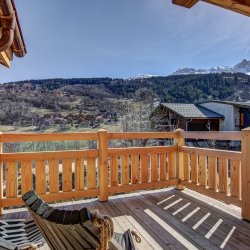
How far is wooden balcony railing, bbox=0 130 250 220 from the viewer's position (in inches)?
130

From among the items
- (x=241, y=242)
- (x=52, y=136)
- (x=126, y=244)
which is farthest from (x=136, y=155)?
(x=126, y=244)

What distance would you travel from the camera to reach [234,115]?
21.2 m

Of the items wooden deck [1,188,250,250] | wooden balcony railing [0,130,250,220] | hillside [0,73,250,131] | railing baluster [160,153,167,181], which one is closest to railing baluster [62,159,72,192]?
wooden balcony railing [0,130,250,220]

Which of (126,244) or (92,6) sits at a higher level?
(92,6)

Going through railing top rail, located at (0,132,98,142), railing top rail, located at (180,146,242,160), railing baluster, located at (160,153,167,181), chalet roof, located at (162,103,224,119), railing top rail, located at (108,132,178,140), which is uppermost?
chalet roof, located at (162,103,224,119)

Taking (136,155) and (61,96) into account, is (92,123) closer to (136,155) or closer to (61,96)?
(61,96)

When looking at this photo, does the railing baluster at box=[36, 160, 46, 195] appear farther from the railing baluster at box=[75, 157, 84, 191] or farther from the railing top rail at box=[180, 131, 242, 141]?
the railing top rail at box=[180, 131, 242, 141]

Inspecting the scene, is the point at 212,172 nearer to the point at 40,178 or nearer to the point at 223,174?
the point at 223,174

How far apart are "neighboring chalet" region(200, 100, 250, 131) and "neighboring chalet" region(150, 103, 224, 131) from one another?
47 centimetres

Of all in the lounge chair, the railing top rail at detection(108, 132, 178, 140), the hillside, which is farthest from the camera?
the hillside

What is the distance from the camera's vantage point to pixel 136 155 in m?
4.16

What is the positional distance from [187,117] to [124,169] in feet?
55.4

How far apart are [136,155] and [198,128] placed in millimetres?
18247

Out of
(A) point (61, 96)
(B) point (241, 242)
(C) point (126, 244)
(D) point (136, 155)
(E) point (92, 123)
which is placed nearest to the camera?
(C) point (126, 244)
